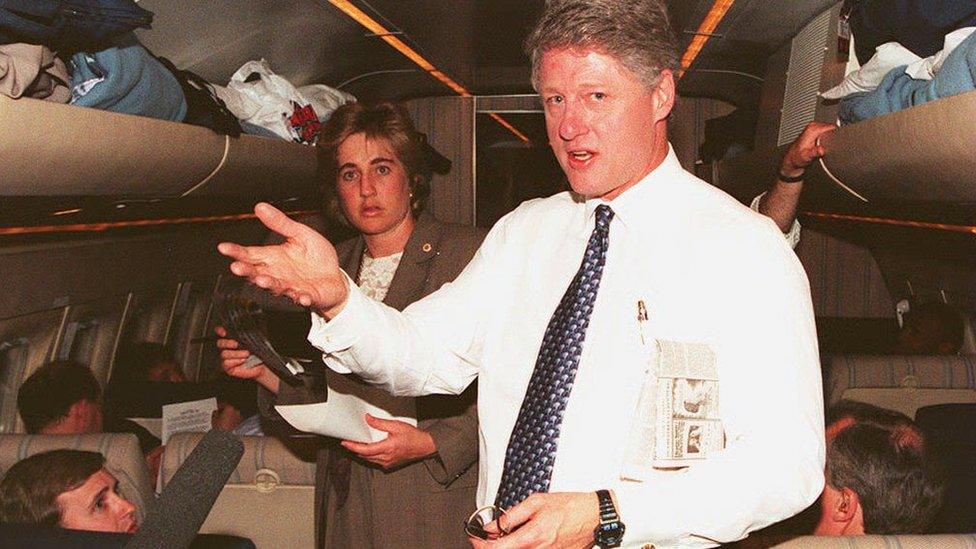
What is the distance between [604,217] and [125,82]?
56.0 inches

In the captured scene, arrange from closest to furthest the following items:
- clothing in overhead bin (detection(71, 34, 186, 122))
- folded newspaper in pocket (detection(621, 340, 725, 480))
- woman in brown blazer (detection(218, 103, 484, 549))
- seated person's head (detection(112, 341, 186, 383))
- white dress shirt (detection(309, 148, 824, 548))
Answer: white dress shirt (detection(309, 148, 824, 548)) → folded newspaper in pocket (detection(621, 340, 725, 480)) → clothing in overhead bin (detection(71, 34, 186, 122)) → woman in brown blazer (detection(218, 103, 484, 549)) → seated person's head (detection(112, 341, 186, 383))

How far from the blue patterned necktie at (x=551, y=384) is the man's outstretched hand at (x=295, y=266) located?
468mm

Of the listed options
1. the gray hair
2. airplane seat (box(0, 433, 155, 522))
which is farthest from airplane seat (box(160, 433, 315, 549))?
the gray hair

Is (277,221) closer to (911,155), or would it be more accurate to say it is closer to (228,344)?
(228,344)

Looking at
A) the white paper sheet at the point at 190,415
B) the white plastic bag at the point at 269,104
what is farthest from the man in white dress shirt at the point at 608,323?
the white paper sheet at the point at 190,415

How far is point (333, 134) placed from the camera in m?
3.58

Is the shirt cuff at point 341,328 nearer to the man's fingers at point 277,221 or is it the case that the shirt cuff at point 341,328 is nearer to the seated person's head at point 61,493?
the man's fingers at point 277,221

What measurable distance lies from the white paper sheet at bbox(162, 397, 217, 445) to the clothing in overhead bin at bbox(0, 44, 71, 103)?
10.7ft

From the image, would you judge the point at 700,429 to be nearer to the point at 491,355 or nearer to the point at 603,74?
the point at 491,355

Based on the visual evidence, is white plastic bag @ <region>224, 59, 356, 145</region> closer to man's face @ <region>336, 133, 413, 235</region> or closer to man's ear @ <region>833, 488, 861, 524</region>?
man's face @ <region>336, 133, 413, 235</region>

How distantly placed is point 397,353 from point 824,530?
138 cm

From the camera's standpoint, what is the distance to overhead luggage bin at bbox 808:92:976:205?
7.41 ft

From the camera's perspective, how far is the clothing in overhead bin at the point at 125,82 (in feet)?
8.47

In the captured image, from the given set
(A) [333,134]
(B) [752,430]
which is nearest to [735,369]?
(B) [752,430]
